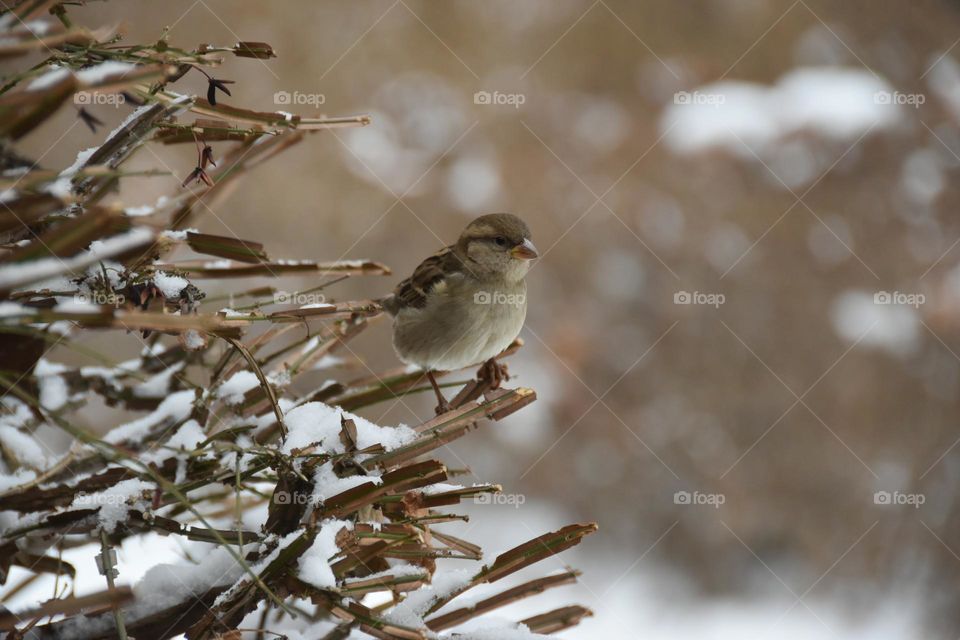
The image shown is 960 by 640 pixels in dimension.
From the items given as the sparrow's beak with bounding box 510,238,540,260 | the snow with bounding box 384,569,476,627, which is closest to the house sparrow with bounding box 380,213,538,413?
the sparrow's beak with bounding box 510,238,540,260

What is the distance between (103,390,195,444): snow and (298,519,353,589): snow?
51 cm

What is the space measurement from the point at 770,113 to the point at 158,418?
4545mm

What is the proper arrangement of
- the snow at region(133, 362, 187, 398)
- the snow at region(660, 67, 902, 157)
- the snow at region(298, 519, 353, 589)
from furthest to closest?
the snow at region(660, 67, 902, 157) < the snow at region(133, 362, 187, 398) < the snow at region(298, 519, 353, 589)

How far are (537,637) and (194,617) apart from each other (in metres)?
0.45

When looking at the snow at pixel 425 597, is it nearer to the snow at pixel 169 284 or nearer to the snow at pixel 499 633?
the snow at pixel 499 633

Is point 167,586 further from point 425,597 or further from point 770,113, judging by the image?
point 770,113

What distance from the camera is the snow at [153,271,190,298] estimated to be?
106 cm

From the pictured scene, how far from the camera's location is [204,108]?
3.59 ft

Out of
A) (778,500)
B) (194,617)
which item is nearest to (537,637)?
(194,617)

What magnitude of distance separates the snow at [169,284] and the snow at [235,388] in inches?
12.3

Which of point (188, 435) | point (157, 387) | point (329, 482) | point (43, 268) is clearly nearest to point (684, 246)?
point (157, 387)

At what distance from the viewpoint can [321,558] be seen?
3.10ft

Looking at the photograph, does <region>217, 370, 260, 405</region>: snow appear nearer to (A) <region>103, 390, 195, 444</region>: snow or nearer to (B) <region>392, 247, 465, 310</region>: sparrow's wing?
(A) <region>103, 390, 195, 444</region>: snow

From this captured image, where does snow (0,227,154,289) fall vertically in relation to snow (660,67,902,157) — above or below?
below
